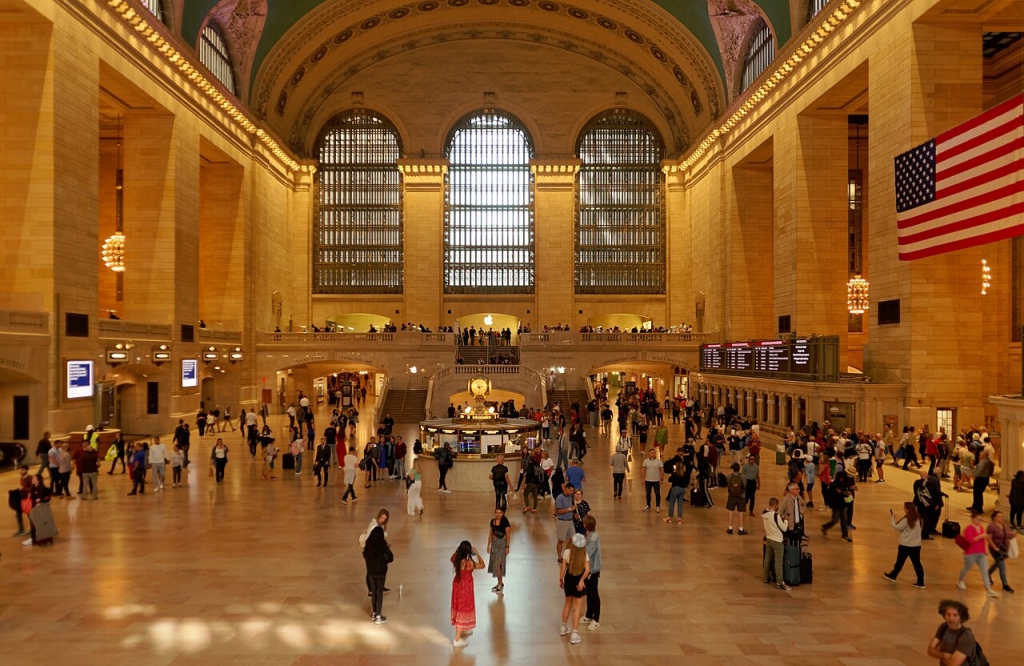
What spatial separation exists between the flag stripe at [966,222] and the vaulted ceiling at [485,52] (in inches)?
670

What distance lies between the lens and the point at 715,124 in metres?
36.4

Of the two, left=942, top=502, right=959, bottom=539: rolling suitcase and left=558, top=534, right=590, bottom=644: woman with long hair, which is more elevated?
left=558, top=534, right=590, bottom=644: woman with long hair

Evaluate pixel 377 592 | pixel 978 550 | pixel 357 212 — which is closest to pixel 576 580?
pixel 377 592

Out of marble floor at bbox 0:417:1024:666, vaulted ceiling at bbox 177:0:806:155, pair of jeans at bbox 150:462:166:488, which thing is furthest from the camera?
vaulted ceiling at bbox 177:0:806:155

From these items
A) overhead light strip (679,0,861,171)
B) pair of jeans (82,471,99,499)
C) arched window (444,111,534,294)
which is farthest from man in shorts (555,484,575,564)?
arched window (444,111,534,294)

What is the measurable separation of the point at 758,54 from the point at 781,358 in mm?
15241

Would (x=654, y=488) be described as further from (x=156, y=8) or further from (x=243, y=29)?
(x=243, y=29)

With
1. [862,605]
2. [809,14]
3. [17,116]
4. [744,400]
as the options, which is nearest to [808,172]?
[809,14]

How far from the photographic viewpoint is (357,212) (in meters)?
46.0

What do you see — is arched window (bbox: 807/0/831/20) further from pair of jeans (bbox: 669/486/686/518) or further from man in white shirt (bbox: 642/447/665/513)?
pair of jeans (bbox: 669/486/686/518)

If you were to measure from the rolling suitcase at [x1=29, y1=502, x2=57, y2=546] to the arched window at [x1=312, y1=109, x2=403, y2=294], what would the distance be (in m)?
34.6

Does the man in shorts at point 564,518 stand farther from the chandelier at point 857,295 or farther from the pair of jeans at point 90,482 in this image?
the chandelier at point 857,295

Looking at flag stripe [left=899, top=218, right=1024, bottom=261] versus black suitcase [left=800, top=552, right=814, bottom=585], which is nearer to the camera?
black suitcase [left=800, top=552, right=814, bottom=585]

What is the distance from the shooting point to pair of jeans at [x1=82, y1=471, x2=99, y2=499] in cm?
1501
